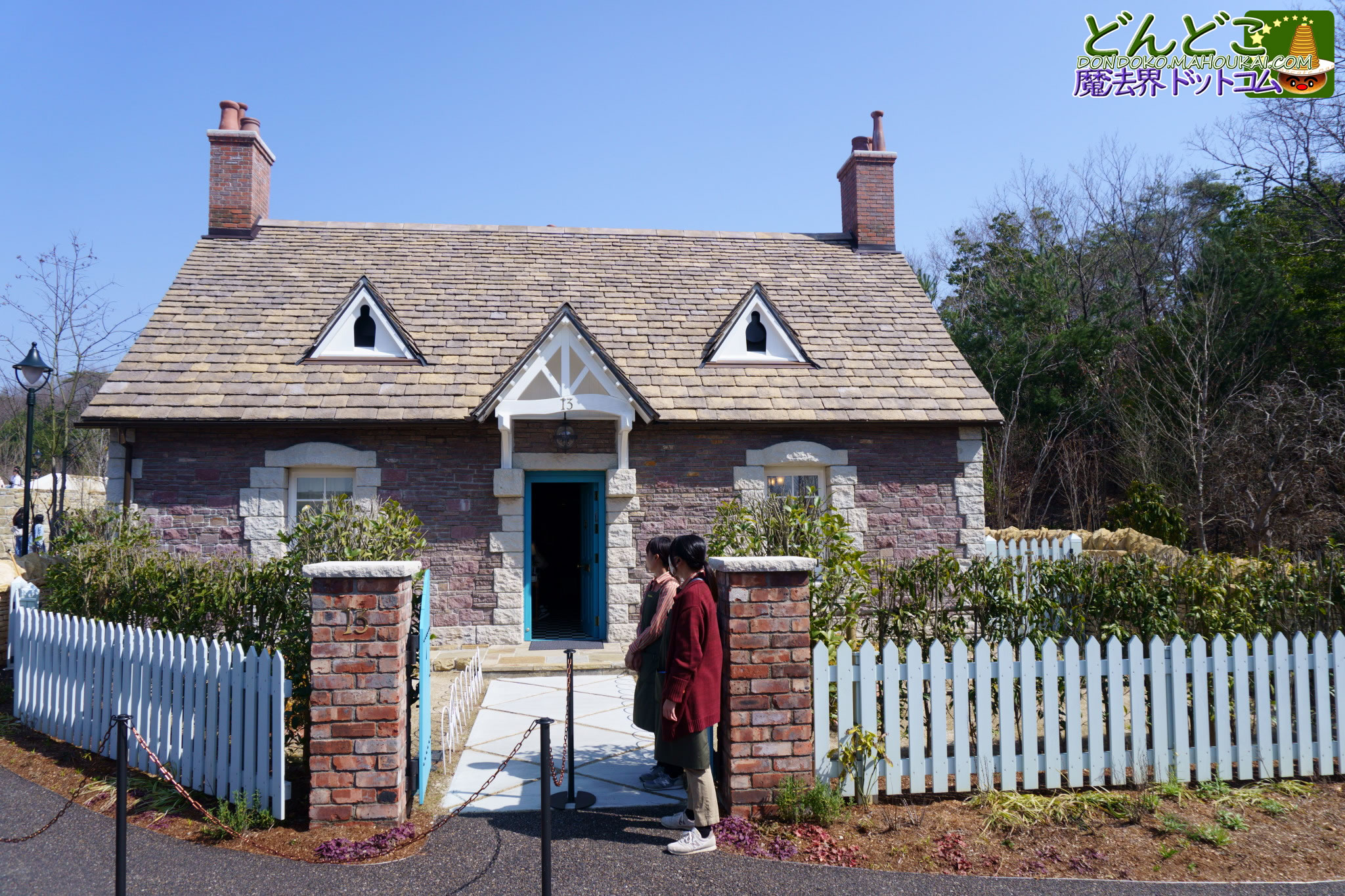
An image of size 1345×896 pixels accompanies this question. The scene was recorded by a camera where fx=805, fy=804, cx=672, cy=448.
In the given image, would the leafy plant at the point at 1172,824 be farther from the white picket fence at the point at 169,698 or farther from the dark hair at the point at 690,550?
the white picket fence at the point at 169,698

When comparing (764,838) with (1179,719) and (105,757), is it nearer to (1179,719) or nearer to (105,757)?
(1179,719)

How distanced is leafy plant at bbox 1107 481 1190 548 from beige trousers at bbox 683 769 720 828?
13.5m

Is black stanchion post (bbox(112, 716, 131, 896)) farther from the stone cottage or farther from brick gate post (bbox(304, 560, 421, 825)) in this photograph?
the stone cottage

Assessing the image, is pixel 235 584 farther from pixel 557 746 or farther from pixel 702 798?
pixel 702 798

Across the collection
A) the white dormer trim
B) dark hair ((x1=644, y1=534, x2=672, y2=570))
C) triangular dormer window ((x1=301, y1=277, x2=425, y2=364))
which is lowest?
dark hair ((x1=644, y1=534, x2=672, y2=570))

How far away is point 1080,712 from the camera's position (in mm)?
5297

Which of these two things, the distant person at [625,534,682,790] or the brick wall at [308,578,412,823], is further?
the distant person at [625,534,682,790]

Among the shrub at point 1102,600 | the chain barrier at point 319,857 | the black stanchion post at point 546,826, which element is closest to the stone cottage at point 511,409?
the shrub at point 1102,600

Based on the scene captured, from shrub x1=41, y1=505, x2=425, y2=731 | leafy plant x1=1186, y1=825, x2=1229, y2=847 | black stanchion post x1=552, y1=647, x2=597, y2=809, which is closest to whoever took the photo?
leafy plant x1=1186, y1=825, x2=1229, y2=847

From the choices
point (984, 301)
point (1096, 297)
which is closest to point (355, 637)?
point (984, 301)

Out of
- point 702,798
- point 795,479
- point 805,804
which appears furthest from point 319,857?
point 795,479

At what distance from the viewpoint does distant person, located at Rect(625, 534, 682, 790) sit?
5039 mm

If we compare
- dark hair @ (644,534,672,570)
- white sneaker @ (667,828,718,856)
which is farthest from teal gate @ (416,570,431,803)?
white sneaker @ (667,828,718,856)

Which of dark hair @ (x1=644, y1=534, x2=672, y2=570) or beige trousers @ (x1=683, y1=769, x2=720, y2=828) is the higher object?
dark hair @ (x1=644, y1=534, x2=672, y2=570)
